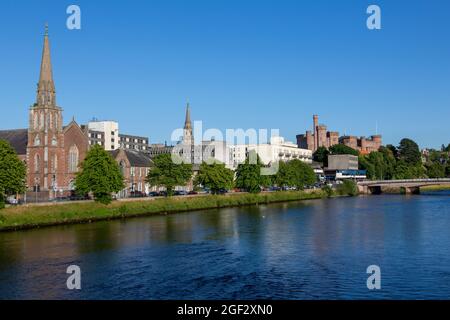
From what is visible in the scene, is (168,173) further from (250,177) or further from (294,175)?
(294,175)

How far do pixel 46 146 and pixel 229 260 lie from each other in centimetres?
6745

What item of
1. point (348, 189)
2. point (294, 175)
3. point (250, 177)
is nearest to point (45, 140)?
point (250, 177)

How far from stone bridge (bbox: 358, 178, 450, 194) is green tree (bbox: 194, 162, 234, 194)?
7512cm

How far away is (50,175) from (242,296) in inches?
3064

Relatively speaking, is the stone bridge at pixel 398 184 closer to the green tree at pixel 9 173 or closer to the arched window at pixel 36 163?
the arched window at pixel 36 163

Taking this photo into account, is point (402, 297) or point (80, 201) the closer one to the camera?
point (402, 297)

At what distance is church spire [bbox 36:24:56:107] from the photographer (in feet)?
336

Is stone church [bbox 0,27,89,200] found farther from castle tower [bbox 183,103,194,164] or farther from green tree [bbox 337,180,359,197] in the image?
green tree [bbox 337,180,359,197]

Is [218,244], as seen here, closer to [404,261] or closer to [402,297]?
[404,261]

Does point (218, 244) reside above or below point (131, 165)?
below

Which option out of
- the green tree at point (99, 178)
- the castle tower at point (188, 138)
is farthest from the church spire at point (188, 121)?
the green tree at point (99, 178)

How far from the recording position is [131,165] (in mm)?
125188

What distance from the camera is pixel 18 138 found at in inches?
4419
